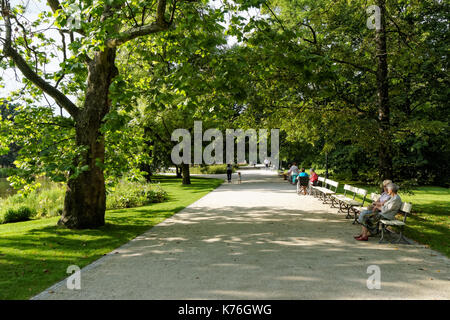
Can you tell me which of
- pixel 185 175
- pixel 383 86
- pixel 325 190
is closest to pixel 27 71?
pixel 383 86

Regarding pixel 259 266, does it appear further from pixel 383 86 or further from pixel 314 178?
pixel 314 178

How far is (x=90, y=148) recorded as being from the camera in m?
8.69

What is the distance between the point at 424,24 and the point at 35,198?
70.8 feet

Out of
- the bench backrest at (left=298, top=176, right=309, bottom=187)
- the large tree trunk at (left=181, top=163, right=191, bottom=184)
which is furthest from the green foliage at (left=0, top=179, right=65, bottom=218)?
the bench backrest at (left=298, top=176, right=309, bottom=187)

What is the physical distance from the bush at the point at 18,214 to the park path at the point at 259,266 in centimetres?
734

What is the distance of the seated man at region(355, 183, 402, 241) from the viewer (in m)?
7.02

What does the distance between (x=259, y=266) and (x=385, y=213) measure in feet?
11.3

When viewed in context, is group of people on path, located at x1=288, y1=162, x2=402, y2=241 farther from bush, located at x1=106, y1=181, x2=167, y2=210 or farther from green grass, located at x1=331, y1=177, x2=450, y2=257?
bush, located at x1=106, y1=181, x2=167, y2=210

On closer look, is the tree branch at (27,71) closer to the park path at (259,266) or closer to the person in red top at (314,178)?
the park path at (259,266)

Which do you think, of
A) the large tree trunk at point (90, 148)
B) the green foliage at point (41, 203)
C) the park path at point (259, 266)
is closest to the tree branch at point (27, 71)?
the large tree trunk at point (90, 148)

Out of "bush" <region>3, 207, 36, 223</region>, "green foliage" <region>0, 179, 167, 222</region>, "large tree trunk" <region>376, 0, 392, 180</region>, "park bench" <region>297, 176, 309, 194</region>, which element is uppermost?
"large tree trunk" <region>376, 0, 392, 180</region>

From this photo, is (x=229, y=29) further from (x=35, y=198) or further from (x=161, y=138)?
(x=161, y=138)

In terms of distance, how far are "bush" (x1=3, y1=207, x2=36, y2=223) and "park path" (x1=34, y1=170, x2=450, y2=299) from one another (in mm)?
7338
